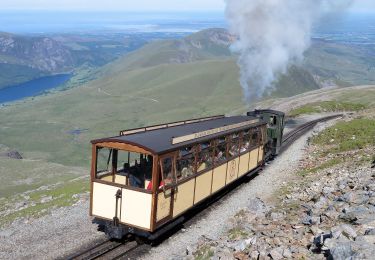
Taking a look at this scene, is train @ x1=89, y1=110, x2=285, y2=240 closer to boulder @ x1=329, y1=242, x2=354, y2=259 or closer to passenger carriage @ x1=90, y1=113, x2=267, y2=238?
passenger carriage @ x1=90, y1=113, x2=267, y2=238

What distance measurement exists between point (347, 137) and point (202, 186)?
775 inches

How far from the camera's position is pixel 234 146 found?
75.4 ft

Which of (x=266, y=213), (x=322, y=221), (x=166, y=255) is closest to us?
(x=322, y=221)

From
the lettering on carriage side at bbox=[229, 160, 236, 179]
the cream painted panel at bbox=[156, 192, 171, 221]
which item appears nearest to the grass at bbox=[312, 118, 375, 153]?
the lettering on carriage side at bbox=[229, 160, 236, 179]

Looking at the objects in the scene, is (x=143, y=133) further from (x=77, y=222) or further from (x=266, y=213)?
(x=266, y=213)

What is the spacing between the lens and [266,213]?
1928cm

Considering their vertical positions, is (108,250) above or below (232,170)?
below

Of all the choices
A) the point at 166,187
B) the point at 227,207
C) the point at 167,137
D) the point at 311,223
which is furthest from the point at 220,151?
the point at 311,223

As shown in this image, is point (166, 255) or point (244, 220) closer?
point (166, 255)

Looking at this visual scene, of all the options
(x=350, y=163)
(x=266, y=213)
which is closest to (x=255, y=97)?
(x=350, y=163)

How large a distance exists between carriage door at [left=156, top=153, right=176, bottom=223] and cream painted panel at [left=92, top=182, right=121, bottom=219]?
5.75ft

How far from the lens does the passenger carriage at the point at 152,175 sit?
16.6m

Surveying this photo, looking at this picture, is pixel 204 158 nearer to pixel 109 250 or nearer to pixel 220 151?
pixel 220 151

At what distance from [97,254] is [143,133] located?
5842 mm
